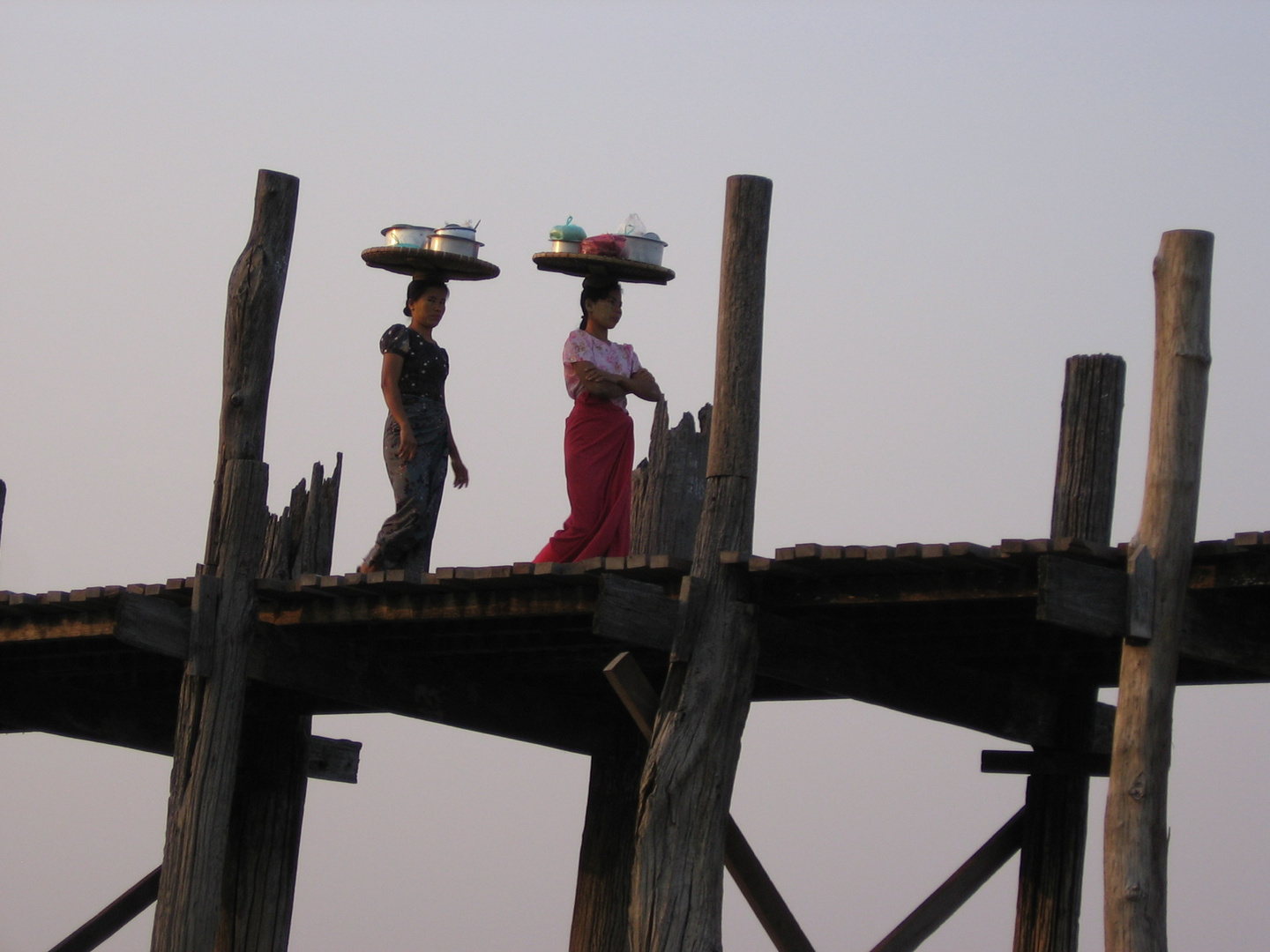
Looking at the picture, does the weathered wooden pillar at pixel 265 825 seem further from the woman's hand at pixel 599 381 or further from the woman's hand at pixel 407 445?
the woman's hand at pixel 599 381

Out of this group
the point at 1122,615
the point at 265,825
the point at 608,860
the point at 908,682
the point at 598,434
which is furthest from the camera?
the point at 265,825

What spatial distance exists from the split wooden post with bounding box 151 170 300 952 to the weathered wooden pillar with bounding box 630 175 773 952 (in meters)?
1.92

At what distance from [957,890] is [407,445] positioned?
2.93 meters

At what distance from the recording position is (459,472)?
984 cm

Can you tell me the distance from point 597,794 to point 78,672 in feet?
8.15

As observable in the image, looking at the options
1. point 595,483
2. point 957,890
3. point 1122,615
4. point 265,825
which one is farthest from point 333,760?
point 1122,615

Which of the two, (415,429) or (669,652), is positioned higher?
(415,429)

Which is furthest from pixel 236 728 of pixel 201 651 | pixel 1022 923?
pixel 1022 923

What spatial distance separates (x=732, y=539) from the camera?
7.67 metres

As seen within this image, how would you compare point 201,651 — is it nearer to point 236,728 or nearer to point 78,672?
point 236,728

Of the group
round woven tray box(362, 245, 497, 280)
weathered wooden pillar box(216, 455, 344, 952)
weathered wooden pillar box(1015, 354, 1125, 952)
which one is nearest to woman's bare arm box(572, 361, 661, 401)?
round woven tray box(362, 245, 497, 280)

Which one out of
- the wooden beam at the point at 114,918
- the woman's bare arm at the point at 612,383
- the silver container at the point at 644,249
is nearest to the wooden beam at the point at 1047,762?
the woman's bare arm at the point at 612,383

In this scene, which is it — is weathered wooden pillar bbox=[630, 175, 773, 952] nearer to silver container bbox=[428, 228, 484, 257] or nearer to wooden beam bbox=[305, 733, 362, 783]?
silver container bbox=[428, 228, 484, 257]

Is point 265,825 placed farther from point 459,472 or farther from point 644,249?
point 644,249
